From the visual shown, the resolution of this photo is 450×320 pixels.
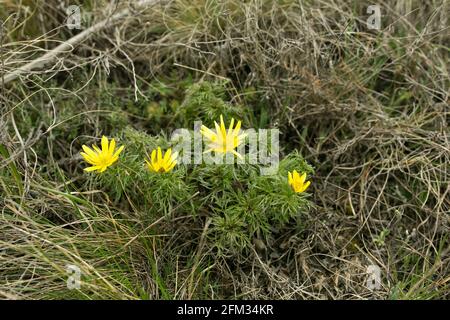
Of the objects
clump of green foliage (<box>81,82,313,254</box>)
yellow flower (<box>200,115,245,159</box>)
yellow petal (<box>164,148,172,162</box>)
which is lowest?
clump of green foliage (<box>81,82,313,254</box>)

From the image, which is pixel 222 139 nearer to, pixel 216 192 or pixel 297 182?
pixel 216 192

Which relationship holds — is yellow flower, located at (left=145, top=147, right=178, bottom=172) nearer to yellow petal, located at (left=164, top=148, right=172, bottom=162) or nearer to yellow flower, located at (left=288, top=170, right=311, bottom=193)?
yellow petal, located at (left=164, top=148, right=172, bottom=162)

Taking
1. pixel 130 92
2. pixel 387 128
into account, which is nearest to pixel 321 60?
pixel 387 128

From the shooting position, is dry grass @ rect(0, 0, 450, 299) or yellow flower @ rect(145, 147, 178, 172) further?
dry grass @ rect(0, 0, 450, 299)

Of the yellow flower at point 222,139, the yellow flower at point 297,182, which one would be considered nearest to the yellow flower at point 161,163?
the yellow flower at point 222,139

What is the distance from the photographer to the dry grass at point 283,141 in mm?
2006

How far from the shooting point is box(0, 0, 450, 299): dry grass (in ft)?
6.58

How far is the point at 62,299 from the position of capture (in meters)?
1.89

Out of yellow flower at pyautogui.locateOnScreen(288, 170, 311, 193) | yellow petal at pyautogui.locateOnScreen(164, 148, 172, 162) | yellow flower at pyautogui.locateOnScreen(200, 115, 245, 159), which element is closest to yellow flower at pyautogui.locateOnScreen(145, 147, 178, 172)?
yellow petal at pyautogui.locateOnScreen(164, 148, 172, 162)

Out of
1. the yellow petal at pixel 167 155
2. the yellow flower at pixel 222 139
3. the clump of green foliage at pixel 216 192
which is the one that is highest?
the yellow flower at pixel 222 139

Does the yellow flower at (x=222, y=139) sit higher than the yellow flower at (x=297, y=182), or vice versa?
the yellow flower at (x=222, y=139)

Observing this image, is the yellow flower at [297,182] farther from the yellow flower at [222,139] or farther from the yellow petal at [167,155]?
the yellow petal at [167,155]

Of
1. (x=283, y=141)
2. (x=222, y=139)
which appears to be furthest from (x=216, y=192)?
(x=283, y=141)
